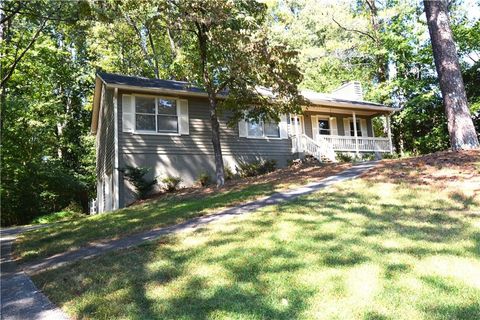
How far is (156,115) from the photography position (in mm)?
14562

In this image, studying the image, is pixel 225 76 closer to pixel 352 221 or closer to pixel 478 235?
pixel 352 221

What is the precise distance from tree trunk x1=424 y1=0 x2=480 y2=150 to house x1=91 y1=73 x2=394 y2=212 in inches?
311

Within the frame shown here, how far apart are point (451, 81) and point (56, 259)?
9832mm

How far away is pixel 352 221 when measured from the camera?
5.79 m

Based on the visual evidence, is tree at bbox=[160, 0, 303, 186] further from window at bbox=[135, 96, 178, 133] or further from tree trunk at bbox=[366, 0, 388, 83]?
tree trunk at bbox=[366, 0, 388, 83]

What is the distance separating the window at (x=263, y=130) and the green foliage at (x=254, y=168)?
4.06 feet

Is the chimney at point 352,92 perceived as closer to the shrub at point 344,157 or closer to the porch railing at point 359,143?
the porch railing at point 359,143

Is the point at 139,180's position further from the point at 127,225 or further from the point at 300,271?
the point at 300,271

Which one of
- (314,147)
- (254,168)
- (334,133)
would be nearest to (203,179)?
(254,168)

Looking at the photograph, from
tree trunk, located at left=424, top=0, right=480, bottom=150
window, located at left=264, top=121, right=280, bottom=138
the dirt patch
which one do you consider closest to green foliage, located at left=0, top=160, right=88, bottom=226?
window, located at left=264, top=121, right=280, bottom=138

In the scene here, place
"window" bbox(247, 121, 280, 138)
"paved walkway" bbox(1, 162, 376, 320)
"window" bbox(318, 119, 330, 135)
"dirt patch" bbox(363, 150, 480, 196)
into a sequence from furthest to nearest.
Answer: "window" bbox(318, 119, 330, 135), "window" bbox(247, 121, 280, 138), "dirt patch" bbox(363, 150, 480, 196), "paved walkway" bbox(1, 162, 376, 320)

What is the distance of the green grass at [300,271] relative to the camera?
3289mm

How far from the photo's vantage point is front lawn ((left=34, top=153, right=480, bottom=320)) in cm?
330

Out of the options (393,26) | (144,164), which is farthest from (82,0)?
(393,26)
